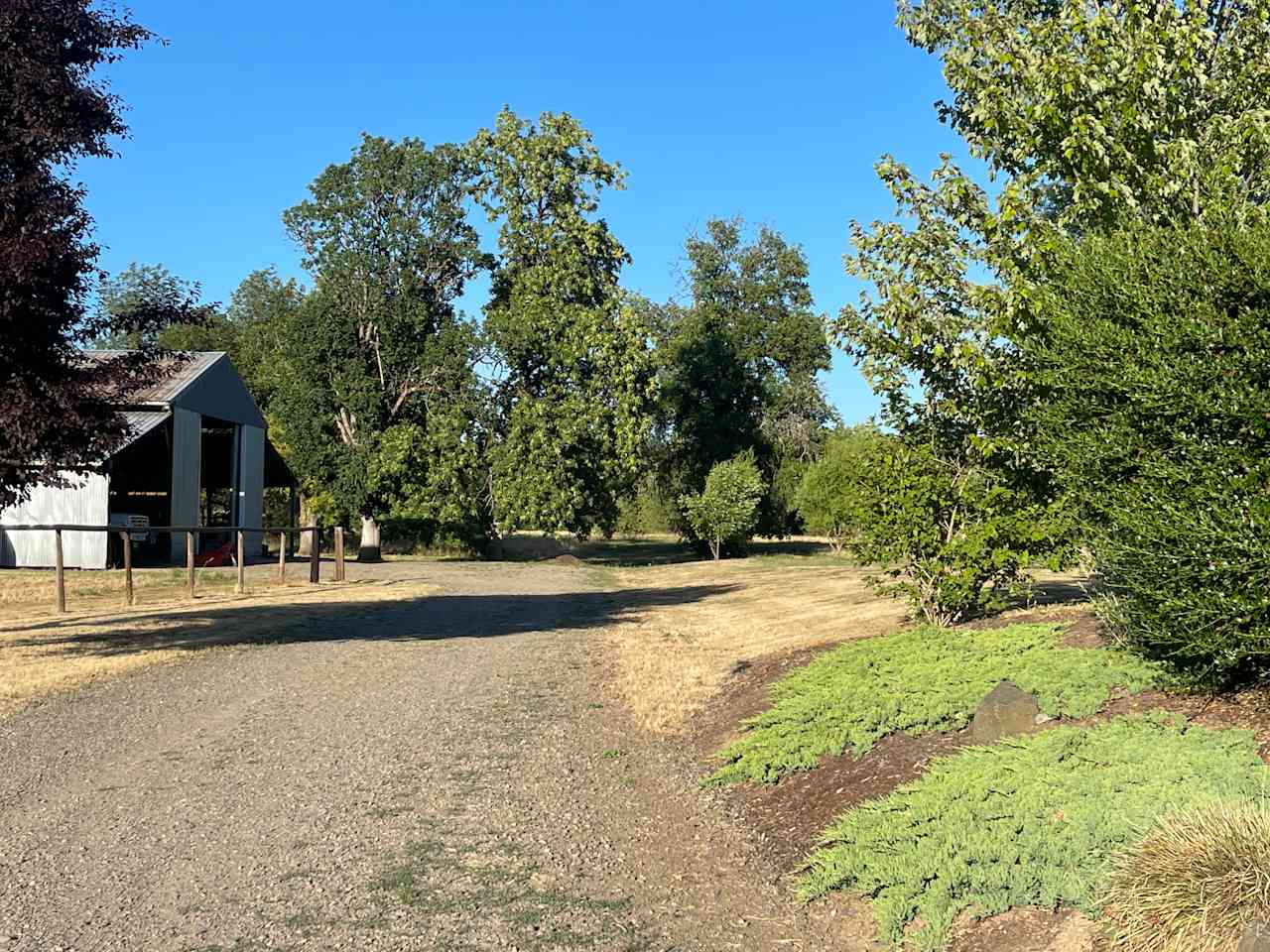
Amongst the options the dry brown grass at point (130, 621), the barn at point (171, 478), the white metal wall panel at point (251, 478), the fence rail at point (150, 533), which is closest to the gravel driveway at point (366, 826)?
the dry brown grass at point (130, 621)

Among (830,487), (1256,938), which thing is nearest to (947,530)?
(1256,938)

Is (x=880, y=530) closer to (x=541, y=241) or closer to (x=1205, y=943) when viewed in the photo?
(x=1205, y=943)

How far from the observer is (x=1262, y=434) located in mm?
5734

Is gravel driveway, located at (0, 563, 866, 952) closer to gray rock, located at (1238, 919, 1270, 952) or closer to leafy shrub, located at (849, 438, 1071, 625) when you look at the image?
gray rock, located at (1238, 919, 1270, 952)

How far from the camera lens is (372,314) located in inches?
1704

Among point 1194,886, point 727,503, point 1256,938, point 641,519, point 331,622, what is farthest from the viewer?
point 641,519

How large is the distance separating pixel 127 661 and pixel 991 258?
1059 cm

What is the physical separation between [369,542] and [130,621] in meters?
24.6

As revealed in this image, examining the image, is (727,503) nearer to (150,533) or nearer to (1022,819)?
(150,533)

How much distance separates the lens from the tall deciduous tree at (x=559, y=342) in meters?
39.3

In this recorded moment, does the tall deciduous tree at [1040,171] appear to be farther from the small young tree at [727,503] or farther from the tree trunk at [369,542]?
the tree trunk at [369,542]

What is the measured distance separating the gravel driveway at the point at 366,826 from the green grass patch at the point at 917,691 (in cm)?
74

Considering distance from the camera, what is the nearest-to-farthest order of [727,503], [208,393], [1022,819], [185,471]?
1. [1022,819]
2. [185,471]
3. [208,393]
4. [727,503]

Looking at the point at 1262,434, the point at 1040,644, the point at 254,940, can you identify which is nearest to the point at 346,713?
the point at 254,940
